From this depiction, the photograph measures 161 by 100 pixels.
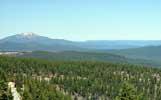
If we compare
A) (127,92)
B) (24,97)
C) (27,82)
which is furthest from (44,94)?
(127,92)

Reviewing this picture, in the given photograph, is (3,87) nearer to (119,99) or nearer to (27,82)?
(119,99)

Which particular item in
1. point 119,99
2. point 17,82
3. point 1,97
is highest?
point 119,99

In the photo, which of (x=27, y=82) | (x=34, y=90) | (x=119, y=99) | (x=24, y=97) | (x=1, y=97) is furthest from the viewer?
(x=27, y=82)

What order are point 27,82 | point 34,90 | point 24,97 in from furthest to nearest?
point 27,82 → point 34,90 → point 24,97

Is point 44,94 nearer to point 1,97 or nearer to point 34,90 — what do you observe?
point 34,90

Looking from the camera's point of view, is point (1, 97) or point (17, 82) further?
point (17, 82)

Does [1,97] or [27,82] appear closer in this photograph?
[1,97]

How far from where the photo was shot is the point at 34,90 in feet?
511

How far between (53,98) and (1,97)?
6657 centimetres

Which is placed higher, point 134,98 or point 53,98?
point 134,98

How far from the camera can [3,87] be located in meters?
85.2

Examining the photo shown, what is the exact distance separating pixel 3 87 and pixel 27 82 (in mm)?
98726

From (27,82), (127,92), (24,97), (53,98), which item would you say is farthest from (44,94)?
(127,92)

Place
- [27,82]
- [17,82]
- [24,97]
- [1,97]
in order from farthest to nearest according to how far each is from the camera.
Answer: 1. [17,82]
2. [27,82]
3. [24,97]
4. [1,97]
